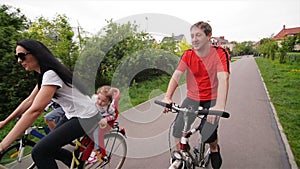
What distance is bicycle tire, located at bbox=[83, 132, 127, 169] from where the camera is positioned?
2463 mm

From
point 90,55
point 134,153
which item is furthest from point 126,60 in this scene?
point 134,153

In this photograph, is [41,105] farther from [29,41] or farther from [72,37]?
[72,37]

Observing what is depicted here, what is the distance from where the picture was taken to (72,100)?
6.10 feet

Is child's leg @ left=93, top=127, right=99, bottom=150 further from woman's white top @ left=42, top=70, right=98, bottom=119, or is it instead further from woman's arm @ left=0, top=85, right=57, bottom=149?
woman's arm @ left=0, top=85, right=57, bottom=149

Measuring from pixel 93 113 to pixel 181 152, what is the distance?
945 mm

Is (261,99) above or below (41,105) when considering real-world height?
below

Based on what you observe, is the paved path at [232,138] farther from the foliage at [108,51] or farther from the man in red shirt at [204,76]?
the foliage at [108,51]

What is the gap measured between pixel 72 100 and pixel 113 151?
46.3 inches

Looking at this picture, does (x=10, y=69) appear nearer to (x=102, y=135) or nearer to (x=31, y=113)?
(x=102, y=135)

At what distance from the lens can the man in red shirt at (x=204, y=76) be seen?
1976 mm

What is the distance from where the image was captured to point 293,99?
22.0ft

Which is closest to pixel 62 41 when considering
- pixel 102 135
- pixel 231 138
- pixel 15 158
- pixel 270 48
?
pixel 15 158

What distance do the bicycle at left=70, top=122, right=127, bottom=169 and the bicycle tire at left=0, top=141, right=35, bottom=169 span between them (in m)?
0.68

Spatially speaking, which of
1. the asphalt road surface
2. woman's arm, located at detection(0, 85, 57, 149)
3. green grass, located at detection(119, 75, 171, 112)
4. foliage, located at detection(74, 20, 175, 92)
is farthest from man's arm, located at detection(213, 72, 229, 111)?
foliage, located at detection(74, 20, 175, 92)
